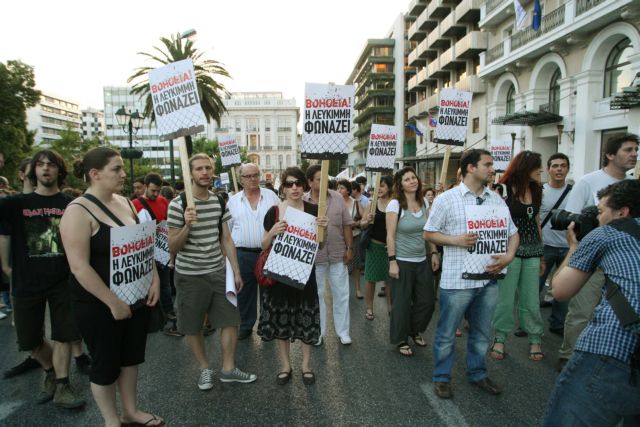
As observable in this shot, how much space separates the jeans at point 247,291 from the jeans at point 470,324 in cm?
242

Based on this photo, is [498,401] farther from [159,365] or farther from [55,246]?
[55,246]

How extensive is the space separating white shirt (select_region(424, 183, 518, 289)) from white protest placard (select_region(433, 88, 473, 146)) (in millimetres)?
2506

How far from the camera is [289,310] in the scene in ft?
13.3

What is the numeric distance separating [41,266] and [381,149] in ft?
15.4

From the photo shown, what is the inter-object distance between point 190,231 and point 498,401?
3.06 metres

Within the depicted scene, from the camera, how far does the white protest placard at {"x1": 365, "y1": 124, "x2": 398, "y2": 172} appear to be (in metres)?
6.50

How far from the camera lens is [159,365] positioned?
4.40 m

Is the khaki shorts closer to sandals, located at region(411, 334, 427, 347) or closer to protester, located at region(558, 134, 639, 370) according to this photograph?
sandals, located at region(411, 334, 427, 347)

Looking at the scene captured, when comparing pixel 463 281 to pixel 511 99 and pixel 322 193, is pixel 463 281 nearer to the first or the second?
pixel 322 193

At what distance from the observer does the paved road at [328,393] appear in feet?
10.8

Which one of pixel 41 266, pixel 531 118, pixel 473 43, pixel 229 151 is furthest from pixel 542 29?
pixel 41 266

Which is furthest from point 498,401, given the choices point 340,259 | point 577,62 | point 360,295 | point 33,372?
point 577,62

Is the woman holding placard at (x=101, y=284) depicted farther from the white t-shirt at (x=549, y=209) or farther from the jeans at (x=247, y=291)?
the white t-shirt at (x=549, y=209)

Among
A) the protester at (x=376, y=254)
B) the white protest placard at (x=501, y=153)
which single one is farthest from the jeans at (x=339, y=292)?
the white protest placard at (x=501, y=153)
